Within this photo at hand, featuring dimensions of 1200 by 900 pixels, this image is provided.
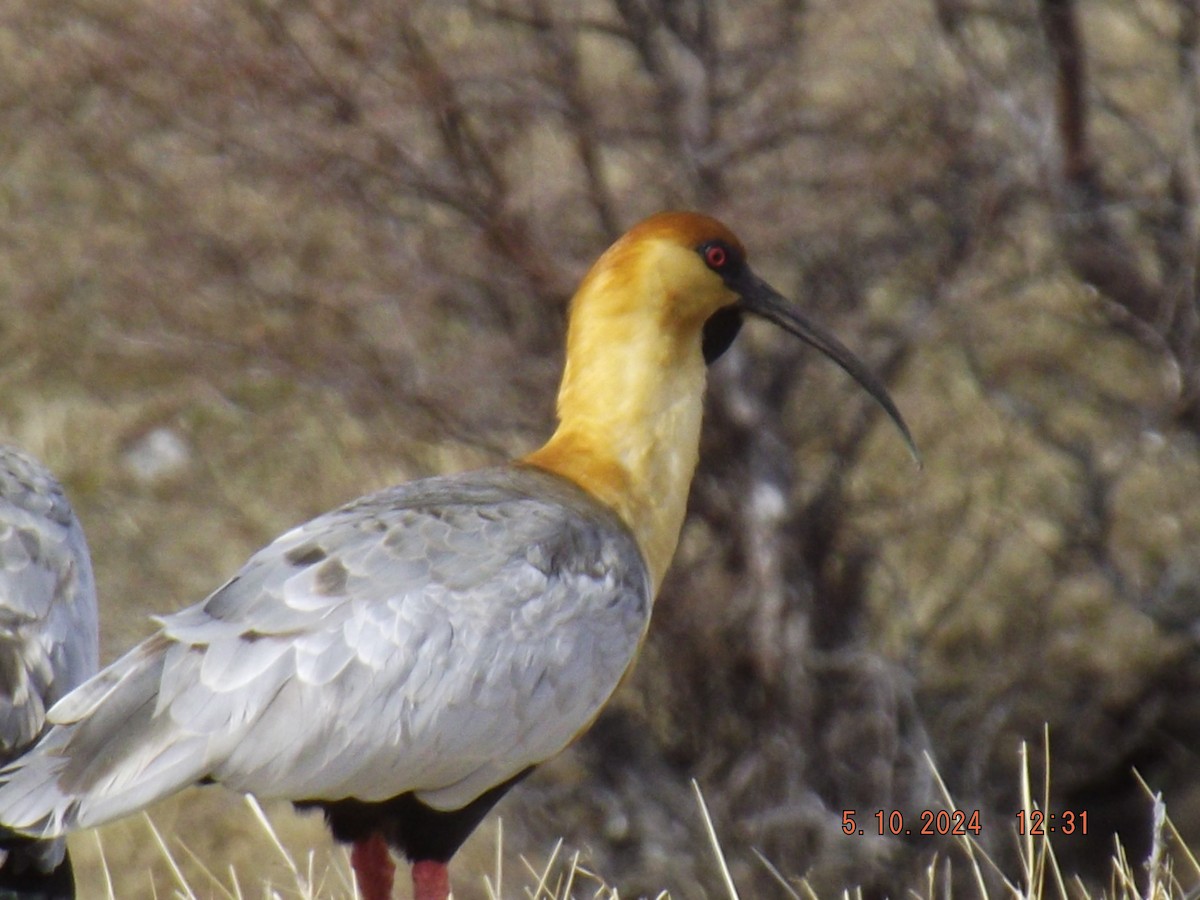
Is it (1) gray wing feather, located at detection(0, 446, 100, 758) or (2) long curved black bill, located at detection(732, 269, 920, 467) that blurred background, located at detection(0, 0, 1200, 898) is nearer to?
(2) long curved black bill, located at detection(732, 269, 920, 467)

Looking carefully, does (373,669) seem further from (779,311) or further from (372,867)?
(779,311)

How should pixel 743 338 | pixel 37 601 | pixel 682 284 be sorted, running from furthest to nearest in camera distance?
1. pixel 743 338
2. pixel 682 284
3. pixel 37 601

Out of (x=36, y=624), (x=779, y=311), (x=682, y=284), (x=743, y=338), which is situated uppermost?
(x=682, y=284)

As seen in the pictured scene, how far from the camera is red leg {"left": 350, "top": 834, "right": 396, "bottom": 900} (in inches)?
177

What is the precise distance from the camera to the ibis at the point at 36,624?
4.22 meters

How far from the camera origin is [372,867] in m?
4.50

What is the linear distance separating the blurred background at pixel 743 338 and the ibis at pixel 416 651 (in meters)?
2.36

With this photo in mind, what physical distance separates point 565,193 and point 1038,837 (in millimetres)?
3118

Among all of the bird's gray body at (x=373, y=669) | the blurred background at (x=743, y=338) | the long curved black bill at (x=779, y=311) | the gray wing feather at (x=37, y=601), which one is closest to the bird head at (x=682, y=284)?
the long curved black bill at (x=779, y=311)

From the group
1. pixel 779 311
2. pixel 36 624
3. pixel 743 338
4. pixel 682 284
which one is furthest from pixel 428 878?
pixel 743 338

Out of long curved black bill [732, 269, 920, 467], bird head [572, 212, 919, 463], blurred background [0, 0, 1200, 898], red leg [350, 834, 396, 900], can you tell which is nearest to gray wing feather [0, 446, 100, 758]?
red leg [350, 834, 396, 900]

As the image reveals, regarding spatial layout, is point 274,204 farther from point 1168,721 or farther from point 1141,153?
point 1168,721

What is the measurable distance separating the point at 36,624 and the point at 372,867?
2.95 ft

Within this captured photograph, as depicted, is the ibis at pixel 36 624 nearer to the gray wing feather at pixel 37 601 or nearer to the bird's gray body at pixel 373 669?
the gray wing feather at pixel 37 601
